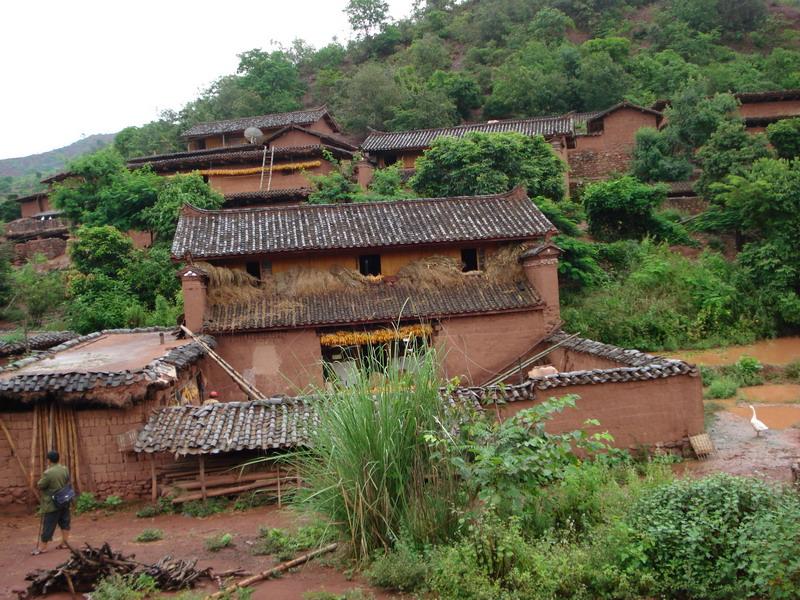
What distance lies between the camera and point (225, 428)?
36.3 feet

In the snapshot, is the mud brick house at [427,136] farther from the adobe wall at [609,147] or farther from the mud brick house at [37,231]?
the mud brick house at [37,231]

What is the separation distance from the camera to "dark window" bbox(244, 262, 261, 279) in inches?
703

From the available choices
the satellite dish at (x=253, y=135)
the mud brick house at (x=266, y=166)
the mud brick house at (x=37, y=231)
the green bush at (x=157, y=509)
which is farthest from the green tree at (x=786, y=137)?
the mud brick house at (x=37, y=231)

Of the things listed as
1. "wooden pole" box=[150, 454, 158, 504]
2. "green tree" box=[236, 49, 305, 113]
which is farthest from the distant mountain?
"wooden pole" box=[150, 454, 158, 504]

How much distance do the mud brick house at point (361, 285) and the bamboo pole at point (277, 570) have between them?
28.9 ft

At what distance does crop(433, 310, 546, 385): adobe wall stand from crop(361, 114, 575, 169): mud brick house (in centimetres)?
1768

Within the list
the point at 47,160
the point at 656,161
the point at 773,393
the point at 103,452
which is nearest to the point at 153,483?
the point at 103,452

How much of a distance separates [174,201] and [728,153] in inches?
889

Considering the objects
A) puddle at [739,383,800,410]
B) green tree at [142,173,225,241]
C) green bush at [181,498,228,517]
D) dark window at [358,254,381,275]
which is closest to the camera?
green bush at [181,498,228,517]

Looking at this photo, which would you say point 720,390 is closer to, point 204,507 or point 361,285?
point 361,285

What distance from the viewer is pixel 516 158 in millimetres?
25328

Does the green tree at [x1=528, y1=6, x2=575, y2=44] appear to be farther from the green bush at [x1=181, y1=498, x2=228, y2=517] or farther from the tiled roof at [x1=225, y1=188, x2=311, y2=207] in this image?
the green bush at [x1=181, y1=498, x2=228, y2=517]

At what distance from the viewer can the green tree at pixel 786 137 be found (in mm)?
26781

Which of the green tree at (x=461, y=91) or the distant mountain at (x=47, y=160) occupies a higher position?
the distant mountain at (x=47, y=160)
